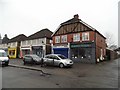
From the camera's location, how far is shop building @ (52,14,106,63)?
25250 mm

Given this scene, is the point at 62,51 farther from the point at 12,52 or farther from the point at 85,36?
the point at 12,52

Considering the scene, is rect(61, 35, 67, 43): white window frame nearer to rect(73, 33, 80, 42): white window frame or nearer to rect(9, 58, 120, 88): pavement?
rect(73, 33, 80, 42): white window frame

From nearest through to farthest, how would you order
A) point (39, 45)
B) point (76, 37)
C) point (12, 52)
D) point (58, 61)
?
point (58, 61), point (76, 37), point (39, 45), point (12, 52)

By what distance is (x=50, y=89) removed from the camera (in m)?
7.36

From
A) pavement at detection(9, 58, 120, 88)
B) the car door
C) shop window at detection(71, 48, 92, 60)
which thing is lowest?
pavement at detection(9, 58, 120, 88)

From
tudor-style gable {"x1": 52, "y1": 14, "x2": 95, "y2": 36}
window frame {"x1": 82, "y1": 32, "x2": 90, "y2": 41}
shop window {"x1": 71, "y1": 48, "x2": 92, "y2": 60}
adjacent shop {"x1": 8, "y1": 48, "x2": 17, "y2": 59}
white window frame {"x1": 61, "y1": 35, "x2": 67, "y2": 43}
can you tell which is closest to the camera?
shop window {"x1": 71, "y1": 48, "x2": 92, "y2": 60}

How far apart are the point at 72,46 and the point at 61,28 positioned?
16.9ft

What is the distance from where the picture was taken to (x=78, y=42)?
26875 mm

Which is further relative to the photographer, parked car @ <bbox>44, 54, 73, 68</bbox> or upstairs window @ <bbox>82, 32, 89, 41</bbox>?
upstairs window @ <bbox>82, 32, 89, 41</bbox>

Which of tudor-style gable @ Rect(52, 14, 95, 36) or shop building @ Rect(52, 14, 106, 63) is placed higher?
tudor-style gable @ Rect(52, 14, 95, 36)

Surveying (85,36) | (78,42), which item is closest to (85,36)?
(85,36)

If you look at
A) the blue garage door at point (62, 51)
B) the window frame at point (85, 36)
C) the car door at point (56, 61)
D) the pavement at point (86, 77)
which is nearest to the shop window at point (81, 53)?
the blue garage door at point (62, 51)

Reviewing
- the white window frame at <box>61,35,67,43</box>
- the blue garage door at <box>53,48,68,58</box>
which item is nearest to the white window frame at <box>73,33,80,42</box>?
the white window frame at <box>61,35,67,43</box>

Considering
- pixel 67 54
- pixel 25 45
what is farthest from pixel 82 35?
pixel 25 45
